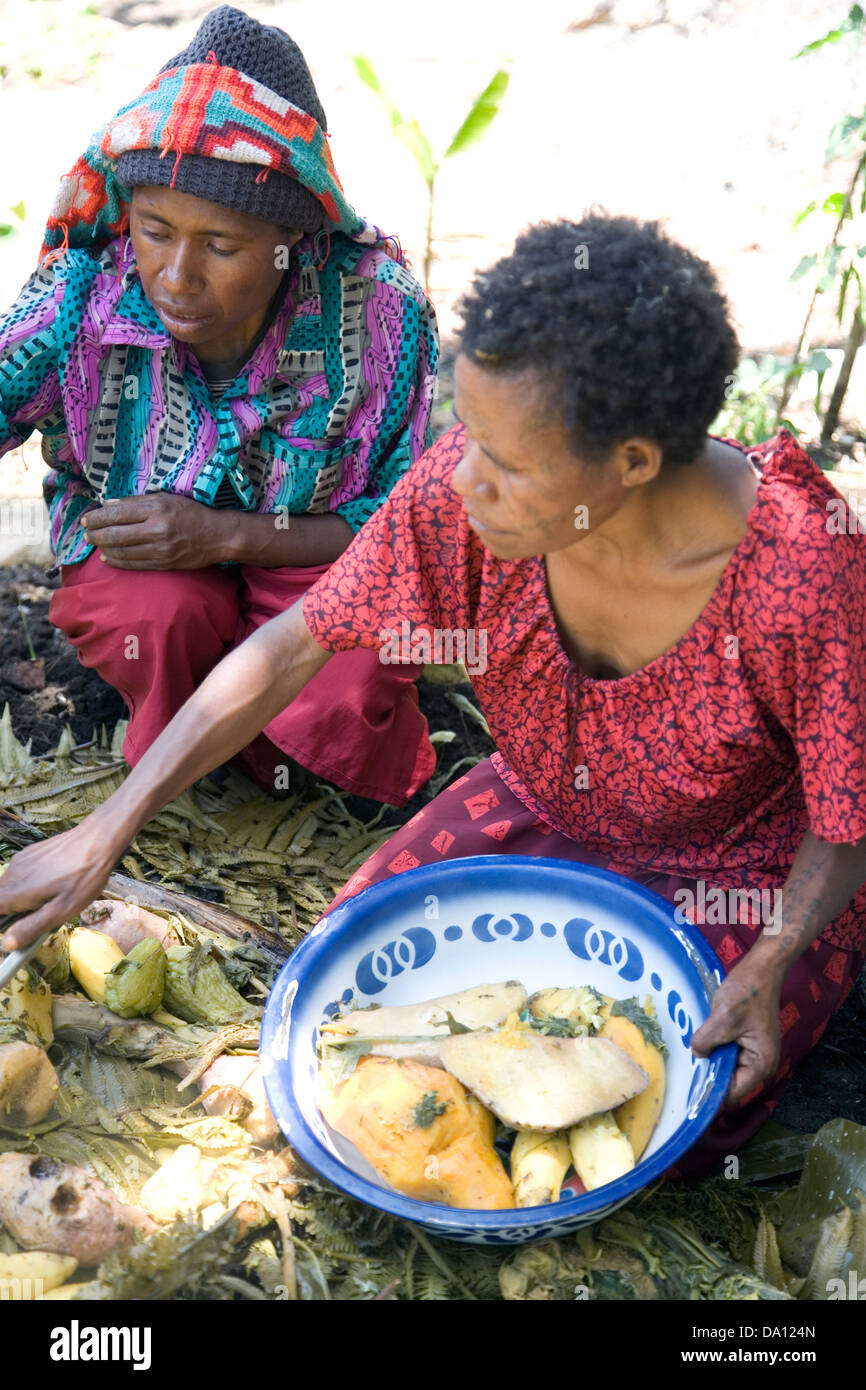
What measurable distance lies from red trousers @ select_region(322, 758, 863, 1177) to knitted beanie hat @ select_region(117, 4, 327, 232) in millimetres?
971

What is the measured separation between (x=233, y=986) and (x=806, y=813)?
90cm

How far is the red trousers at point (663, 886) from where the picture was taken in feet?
5.98

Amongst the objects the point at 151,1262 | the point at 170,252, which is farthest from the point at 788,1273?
the point at 170,252

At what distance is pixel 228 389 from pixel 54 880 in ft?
3.71

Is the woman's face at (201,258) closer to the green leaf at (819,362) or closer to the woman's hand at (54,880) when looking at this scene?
the woman's hand at (54,880)

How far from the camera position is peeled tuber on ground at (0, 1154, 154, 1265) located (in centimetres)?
142

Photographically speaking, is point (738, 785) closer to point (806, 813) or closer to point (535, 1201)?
point (806, 813)

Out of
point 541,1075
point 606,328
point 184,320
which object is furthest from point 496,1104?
point 184,320

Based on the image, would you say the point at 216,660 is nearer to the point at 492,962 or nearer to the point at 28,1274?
the point at 492,962

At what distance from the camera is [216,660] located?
8.25ft

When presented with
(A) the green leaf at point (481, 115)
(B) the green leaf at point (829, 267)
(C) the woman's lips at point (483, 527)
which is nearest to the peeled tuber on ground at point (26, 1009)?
(C) the woman's lips at point (483, 527)

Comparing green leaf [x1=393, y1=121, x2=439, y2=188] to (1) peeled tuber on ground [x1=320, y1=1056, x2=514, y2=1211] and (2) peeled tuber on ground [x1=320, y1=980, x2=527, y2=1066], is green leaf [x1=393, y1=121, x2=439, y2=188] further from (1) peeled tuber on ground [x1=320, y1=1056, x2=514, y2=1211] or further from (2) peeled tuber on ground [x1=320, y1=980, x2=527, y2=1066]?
(1) peeled tuber on ground [x1=320, y1=1056, x2=514, y2=1211]

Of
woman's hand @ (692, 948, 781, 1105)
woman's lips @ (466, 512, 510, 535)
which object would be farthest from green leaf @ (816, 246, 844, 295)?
woman's hand @ (692, 948, 781, 1105)

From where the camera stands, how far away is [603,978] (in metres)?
1.81
